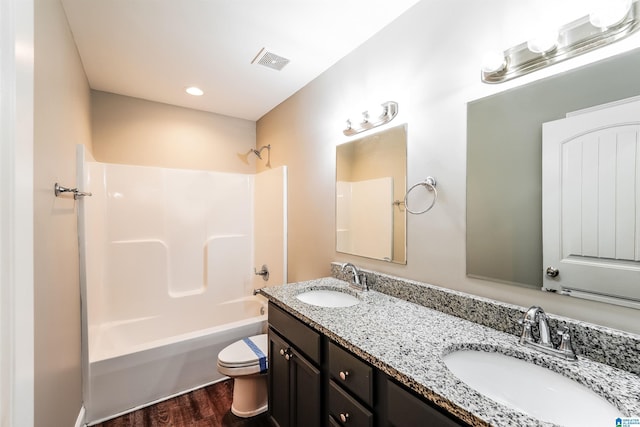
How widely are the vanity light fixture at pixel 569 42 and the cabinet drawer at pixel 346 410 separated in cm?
141

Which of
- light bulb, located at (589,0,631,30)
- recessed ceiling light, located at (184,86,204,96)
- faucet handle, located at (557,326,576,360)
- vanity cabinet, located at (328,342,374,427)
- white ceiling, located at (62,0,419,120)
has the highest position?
white ceiling, located at (62,0,419,120)

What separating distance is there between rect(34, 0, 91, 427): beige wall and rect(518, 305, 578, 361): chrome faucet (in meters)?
1.81

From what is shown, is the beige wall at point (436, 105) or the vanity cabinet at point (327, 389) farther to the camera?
the beige wall at point (436, 105)

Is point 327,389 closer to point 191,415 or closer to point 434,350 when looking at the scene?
point 434,350

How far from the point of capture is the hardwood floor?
1.91m

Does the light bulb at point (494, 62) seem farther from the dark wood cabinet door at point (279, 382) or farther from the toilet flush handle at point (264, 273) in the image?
the toilet flush handle at point (264, 273)

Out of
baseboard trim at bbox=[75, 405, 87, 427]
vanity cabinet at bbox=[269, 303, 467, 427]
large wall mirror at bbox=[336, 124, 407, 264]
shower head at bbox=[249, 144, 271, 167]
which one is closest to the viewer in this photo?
vanity cabinet at bbox=[269, 303, 467, 427]

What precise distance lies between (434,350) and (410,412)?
0.22 m

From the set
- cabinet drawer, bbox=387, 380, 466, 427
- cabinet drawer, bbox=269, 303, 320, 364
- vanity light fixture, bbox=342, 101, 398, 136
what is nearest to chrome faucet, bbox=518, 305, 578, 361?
cabinet drawer, bbox=387, 380, 466, 427

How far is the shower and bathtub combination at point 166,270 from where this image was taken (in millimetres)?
2029

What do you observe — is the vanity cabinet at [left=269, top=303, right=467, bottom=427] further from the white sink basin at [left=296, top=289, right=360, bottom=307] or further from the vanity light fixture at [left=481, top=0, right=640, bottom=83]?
the vanity light fixture at [left=481, top=0, right=640, bottom=83]

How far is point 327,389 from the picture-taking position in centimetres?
121

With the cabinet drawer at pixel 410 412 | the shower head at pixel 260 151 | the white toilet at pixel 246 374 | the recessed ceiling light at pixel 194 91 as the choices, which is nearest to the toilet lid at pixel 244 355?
the white toilet at pixel 246 374

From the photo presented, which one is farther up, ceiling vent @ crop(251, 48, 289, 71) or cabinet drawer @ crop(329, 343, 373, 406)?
ceiling vent @ crop(251, 48, 289, 71)
